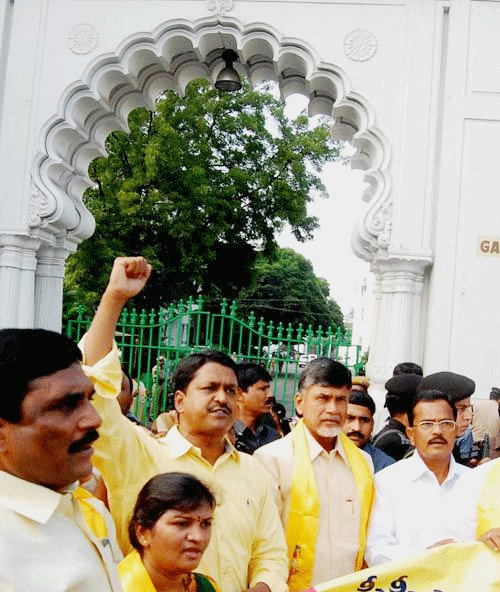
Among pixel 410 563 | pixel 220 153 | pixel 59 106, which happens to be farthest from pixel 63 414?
pixel 220 153

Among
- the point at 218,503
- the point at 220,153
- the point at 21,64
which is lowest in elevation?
the point at 218,503

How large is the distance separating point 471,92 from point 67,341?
629 centimetres

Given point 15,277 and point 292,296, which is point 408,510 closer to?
point 15,277

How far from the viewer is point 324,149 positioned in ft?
67.0

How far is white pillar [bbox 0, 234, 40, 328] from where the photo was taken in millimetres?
7145

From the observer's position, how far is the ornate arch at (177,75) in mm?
7164

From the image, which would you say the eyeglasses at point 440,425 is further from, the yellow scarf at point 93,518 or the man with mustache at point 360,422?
the yellow scarf at point 93,518

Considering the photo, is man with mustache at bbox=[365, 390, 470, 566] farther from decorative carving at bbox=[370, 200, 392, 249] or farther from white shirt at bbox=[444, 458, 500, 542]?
decorative carving at bbox=[370, 200, 392, 249]

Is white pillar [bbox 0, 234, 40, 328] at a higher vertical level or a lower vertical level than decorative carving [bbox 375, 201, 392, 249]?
lower

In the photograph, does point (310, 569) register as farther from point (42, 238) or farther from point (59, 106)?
point (59, 106)

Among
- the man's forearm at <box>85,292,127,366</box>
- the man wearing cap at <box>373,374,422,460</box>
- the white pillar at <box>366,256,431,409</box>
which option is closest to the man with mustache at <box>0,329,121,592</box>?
the man's forearm at <box>85,292,127,366</box>

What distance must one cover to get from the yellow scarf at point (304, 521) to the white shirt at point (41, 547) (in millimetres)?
1549

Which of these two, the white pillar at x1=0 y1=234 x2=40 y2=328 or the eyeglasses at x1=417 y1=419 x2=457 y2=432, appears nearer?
the eyeglasses at x1=417 y1=419 x2=457 y2=432

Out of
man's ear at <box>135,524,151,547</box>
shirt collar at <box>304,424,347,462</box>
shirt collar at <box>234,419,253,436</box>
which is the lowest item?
man's ear at <box>135,524,151,547</box>
